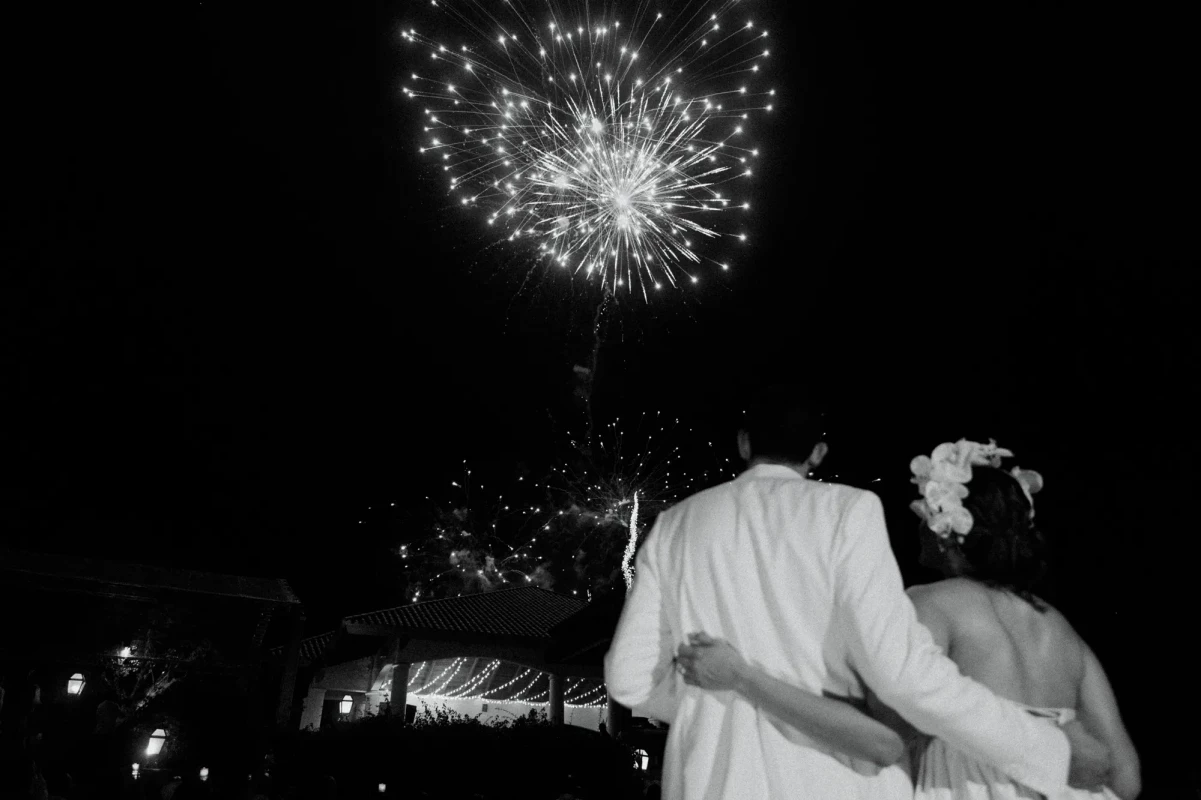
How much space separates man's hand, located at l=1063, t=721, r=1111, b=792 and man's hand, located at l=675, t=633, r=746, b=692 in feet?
3.78

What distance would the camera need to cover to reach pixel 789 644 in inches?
68.2

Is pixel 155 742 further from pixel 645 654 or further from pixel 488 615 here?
pixel 645 654

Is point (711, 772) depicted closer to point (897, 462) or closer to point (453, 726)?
point (453, 726)

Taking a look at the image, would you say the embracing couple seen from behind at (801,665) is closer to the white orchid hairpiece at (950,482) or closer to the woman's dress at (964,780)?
the woman's dress at (964,780)

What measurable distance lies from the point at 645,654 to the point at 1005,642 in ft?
3.93

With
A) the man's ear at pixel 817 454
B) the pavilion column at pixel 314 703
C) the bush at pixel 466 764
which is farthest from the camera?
the pavilion column at pixel 314 703

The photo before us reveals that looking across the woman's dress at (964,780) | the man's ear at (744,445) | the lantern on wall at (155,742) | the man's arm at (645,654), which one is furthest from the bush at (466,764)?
the man's ear at (744,445)

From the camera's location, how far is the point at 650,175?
1180 centimetres

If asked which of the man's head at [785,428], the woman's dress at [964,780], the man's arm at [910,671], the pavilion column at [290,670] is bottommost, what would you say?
the woman's dress at [964,780]

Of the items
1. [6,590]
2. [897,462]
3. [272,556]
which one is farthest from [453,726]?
[272,556]

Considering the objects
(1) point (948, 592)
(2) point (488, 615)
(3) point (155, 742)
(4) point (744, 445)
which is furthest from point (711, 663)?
(2) point (488, 615)

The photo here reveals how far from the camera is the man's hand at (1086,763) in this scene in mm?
2146

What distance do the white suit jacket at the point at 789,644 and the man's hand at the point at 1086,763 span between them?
1.58 feet

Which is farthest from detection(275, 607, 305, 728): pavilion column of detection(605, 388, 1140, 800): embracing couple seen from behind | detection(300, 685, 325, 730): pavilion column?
detection(605, 388, 1140, 800): embracing couple seen from behind
